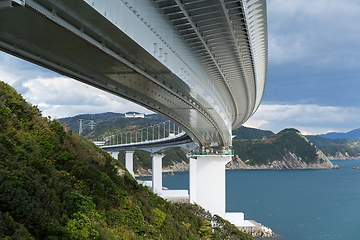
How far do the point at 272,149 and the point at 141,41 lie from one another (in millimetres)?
153529

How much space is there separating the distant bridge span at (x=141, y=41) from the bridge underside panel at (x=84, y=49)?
0.07 ft

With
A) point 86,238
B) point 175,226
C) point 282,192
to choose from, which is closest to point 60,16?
point 86,238

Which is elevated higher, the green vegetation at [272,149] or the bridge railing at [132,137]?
the bridge railing at [132,137]

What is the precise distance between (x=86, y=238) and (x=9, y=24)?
15.9 ft

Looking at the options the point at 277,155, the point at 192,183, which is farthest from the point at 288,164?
the point at 192,183

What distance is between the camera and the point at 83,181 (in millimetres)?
9625

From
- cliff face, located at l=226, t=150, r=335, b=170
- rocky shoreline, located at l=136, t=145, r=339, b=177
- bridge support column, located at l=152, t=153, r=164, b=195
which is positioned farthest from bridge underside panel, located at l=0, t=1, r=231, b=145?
cliff face, located at l=226, t=150, r=335, b=170

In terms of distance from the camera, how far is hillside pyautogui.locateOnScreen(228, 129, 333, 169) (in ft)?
477

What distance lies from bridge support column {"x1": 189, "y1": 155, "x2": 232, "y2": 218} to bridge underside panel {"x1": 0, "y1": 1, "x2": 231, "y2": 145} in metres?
13.5

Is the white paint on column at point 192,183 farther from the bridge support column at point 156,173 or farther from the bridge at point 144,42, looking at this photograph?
the bridge at point 144,42

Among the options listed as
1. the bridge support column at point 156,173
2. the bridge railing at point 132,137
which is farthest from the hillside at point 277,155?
the bridge support column at point 156,173

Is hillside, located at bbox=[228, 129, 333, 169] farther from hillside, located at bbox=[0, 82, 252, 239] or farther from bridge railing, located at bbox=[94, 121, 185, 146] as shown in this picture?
hillside, located at bbox=[0, 82, 252, 239]

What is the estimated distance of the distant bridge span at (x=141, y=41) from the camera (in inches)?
242

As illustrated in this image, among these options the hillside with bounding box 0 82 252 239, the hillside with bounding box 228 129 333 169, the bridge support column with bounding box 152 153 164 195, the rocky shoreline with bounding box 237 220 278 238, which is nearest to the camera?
the hillside with bounding box 0 82 252 239
